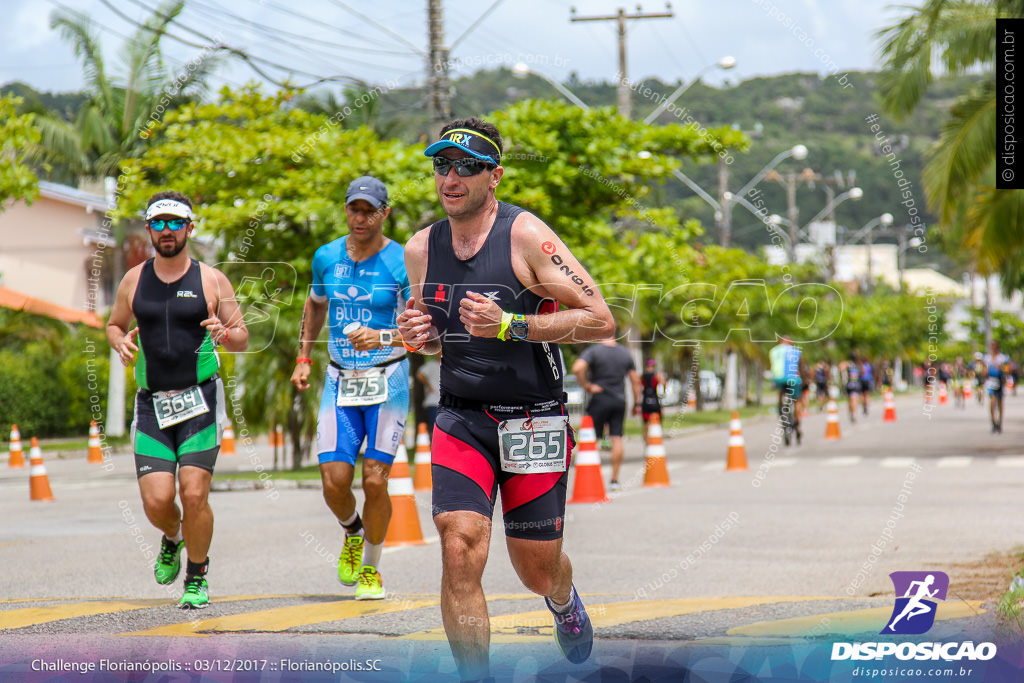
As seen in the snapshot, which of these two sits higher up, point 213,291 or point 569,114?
point 569,114

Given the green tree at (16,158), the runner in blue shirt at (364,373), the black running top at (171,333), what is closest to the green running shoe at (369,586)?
the runner in blue shirt at (364,373)

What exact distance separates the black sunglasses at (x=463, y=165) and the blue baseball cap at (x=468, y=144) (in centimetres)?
2

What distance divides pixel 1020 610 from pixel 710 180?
53968mm

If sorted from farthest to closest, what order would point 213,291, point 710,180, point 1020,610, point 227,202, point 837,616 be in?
point 710,180
point 227,202
point 213,291
point 837,616
point 1020,610

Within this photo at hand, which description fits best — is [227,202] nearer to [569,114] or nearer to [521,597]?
[569,114]

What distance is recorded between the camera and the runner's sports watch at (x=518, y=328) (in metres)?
4.33

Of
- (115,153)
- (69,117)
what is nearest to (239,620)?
(115,153)

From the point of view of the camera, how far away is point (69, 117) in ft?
119

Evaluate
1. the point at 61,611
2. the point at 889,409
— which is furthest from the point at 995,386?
the point at 61,611

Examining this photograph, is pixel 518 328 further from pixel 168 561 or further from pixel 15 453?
pixel 15 453

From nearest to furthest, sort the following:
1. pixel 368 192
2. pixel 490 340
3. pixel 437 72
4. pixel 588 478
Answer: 1. pixel 490 340
2. pixel 368 192
3. pixel 588 478
4. pixel 437 72

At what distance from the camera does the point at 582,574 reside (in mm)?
8320

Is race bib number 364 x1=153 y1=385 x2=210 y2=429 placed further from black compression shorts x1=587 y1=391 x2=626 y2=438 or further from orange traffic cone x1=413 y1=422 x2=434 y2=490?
black compression shorts x1=587 y1=391 x2=626 y2=438

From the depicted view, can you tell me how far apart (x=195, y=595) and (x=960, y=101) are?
1579 centimetres
